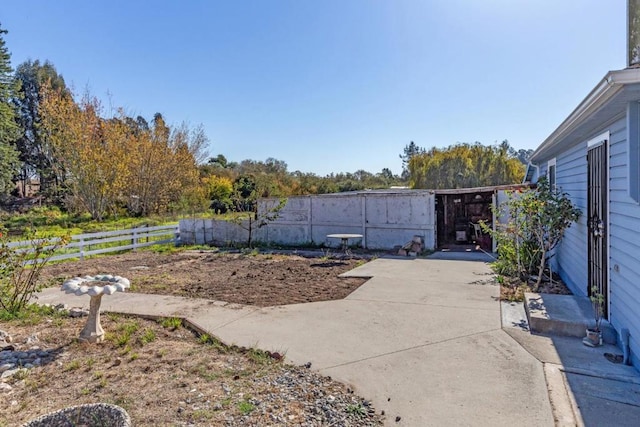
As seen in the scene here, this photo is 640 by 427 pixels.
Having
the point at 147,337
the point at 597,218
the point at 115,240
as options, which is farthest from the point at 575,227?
the point at 115,240

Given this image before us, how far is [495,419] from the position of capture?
7.93 ft

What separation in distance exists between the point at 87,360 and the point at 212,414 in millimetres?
1877

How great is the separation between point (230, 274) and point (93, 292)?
3.89m

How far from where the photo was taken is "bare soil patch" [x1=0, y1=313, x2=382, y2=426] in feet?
8.32

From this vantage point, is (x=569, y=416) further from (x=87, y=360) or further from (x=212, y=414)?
(x=87, y=360)

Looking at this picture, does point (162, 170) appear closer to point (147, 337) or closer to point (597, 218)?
point (147, 337)

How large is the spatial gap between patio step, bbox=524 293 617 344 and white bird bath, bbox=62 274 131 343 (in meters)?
4.71

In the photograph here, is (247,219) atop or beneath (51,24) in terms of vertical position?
beneath

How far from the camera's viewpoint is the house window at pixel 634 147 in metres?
2.90

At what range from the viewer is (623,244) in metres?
3.51

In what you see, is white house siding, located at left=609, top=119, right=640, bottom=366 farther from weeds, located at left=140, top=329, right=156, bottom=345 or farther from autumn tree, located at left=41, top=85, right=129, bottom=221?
autumn tree, located at left=41, top=85, right=129, bottom=221

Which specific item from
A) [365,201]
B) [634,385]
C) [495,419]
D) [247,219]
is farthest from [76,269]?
[634,385]

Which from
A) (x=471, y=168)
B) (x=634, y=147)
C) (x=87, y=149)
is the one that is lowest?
(x=634, y=147)

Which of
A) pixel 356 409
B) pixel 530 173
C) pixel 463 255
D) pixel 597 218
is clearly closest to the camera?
pixel 356 409
